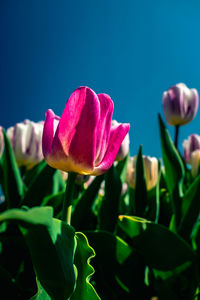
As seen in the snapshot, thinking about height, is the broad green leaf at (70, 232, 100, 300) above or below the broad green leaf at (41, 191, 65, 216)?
below

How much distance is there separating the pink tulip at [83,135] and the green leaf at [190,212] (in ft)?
1.27

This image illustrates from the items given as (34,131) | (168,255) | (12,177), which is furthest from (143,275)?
(34,131)

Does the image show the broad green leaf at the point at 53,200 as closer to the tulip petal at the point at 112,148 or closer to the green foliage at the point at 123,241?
the green foliage at the point at 123,241

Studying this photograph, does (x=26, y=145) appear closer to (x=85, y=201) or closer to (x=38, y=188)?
(x=38, y=188)

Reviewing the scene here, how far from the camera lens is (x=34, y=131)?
3.55 ft

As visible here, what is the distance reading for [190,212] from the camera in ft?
2.31

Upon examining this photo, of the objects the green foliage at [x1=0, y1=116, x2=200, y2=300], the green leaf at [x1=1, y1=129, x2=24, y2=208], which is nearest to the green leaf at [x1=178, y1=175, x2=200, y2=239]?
the green foliage at [x1=0, y1=116, x2=200, y2=300]

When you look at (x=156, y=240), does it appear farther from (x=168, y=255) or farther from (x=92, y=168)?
(x=92, y=168)

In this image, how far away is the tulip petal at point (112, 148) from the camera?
0.35m

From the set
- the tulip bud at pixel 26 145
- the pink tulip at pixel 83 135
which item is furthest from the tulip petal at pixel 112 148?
the tulip bud at pixel 26 145

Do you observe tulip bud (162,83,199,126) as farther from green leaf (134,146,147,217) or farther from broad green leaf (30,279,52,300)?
broad green leaf (30,279,52,300)

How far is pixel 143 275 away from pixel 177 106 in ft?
2.33

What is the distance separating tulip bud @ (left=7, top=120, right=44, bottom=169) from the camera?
1.05 m

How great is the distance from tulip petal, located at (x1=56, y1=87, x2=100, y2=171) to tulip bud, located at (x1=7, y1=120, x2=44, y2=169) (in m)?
0.75
